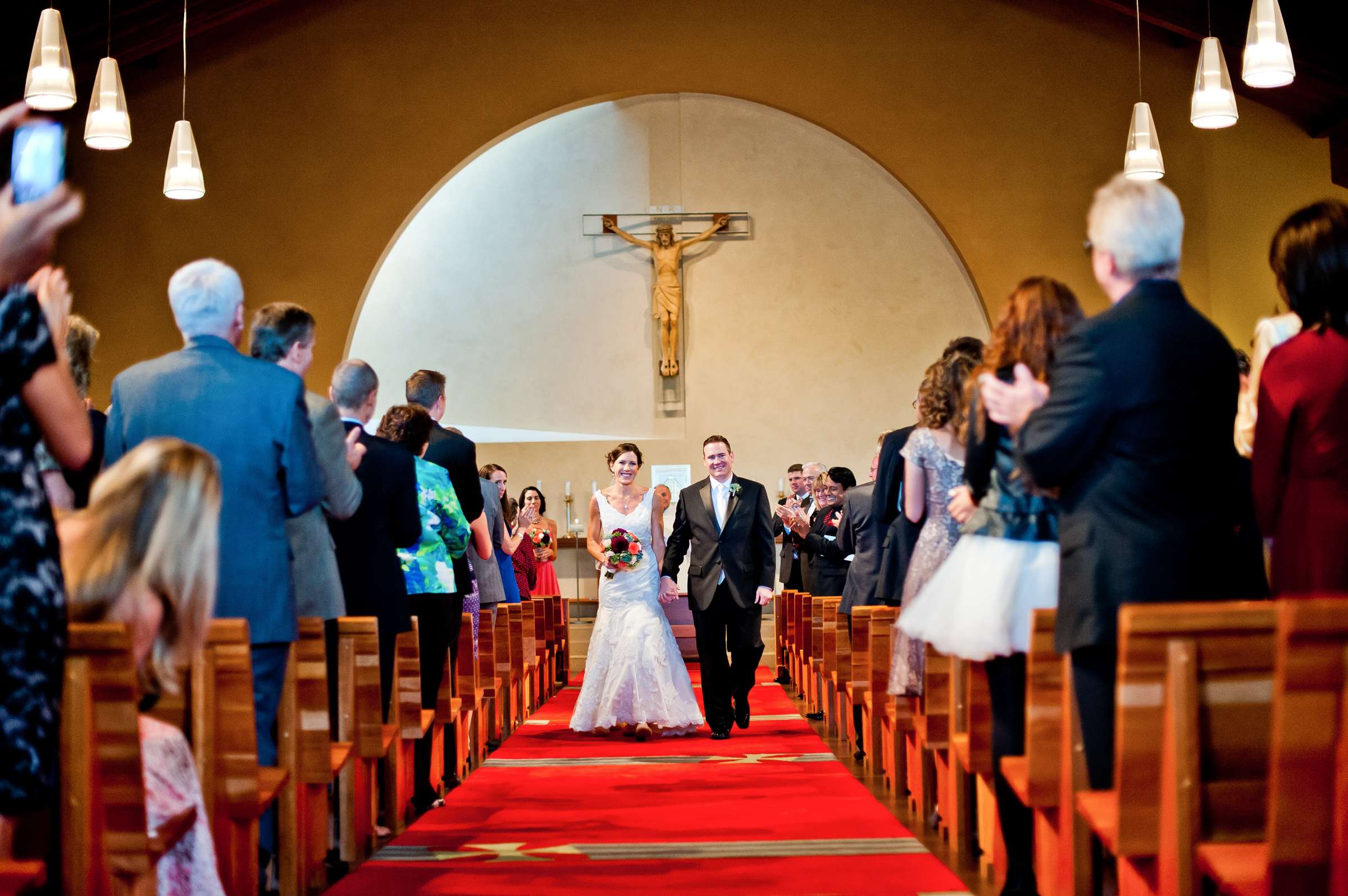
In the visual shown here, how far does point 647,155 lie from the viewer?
42.3 ft

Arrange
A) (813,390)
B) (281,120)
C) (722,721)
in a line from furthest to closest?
(813,390)
(281,120)
(722,721)

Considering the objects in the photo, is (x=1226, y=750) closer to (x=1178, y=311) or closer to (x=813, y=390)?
(x=1178, y=311)

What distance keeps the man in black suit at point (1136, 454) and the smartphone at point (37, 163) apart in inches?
70.8

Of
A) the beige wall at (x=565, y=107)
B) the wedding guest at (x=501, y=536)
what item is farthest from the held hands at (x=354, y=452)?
the beige wall at (x=565, y=107)

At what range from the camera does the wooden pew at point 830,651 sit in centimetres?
658

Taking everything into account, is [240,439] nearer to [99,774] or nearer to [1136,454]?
[99,774]

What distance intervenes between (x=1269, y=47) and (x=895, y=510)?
323 cm

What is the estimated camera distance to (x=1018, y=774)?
297 cm

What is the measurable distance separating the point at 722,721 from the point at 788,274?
6.77 metres

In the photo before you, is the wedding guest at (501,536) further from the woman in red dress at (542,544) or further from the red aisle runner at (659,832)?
the red aisle runner at (659,832)

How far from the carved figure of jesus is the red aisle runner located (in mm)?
6661

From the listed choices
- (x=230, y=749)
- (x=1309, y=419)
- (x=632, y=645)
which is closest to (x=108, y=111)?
(x=632, y=645)

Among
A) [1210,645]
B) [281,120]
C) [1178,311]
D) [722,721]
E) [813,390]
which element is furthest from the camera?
[813,390]

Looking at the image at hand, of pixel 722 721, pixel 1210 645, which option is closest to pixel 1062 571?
pixel 1210 645
